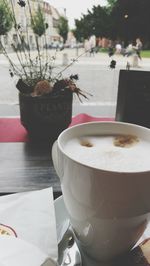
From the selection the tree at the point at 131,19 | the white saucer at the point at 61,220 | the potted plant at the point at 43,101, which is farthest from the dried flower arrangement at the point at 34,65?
the tree at the point at 131,19

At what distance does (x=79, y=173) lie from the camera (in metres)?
0.31

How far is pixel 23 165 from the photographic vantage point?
0.59 metres

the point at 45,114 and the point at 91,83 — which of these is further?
the point at 91,83

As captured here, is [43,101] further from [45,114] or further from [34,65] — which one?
[34,65]

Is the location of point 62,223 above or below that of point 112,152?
below

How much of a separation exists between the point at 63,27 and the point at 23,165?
98 centimetres

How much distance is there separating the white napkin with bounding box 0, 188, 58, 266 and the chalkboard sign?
43 centimetres

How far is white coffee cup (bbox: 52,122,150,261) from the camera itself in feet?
0.96

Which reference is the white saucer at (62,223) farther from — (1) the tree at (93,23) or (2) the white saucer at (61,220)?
(1) the tree at (93,23)

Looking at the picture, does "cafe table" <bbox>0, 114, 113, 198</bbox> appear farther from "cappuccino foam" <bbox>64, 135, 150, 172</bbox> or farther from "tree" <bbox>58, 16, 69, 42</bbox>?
"tree" <bbox>58, 16, 69, 42</bbox>

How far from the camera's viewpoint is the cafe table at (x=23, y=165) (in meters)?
0.51

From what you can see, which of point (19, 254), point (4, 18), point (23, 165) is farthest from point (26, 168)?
point (4, 18)

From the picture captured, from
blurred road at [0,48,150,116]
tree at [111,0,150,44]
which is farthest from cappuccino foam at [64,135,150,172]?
tree at [111,0,150,44]

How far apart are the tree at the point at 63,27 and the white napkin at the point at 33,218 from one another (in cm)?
105
